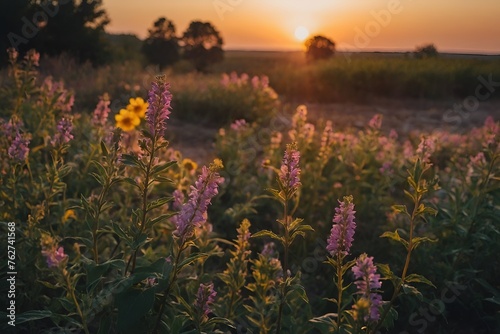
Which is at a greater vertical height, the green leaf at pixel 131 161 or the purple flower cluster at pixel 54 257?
the green leaf at pixel 131 161

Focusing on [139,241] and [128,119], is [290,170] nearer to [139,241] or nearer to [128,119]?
[139,241]

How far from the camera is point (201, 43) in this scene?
94.9ft

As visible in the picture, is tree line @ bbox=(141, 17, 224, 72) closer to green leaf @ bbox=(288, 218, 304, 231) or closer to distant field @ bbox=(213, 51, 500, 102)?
distant field @ bbox=(213, 51, 500, 102)

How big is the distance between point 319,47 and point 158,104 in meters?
25.3

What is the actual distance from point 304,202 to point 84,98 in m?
6.08

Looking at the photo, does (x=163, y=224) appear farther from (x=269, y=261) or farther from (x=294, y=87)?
(x=294, y=87)

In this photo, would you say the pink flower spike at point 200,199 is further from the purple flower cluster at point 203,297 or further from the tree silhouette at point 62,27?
the tree silhouette at point 62,27

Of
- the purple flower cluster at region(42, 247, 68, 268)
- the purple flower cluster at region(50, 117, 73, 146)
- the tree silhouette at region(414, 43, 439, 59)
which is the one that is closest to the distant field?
the tree silhouette at region(414, 43, 439, 59)

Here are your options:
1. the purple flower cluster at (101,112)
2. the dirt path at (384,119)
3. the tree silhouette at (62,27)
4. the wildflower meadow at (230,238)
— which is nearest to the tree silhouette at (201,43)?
the tree silhouette at (62,27)

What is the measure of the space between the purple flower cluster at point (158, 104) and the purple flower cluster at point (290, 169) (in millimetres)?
480

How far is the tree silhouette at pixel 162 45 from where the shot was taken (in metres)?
26.7

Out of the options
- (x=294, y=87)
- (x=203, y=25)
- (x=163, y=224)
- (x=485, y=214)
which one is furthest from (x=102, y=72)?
(x=203, y=25)

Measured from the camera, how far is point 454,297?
3.43 m

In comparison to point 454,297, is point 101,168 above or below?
above
